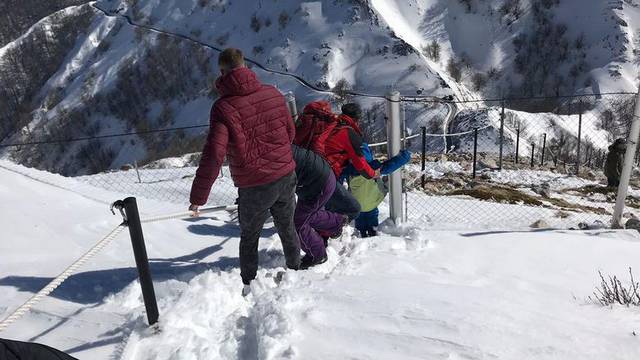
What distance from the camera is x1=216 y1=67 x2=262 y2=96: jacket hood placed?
9.05 feet

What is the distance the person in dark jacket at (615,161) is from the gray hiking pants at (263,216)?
35.8 ft

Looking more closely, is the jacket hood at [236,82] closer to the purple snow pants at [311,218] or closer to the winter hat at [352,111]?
the purple snow pants at [311,218]

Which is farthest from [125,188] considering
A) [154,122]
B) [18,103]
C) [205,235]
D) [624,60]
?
[18,103]

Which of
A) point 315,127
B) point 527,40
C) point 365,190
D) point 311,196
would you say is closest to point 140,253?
point 311,196

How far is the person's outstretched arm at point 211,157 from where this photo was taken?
2670 millimetres

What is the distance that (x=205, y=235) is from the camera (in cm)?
448

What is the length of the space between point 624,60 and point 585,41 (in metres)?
4.99

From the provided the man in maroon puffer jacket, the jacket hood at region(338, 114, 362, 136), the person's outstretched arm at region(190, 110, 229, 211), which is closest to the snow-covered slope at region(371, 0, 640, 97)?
the jacket hood at region(338, 114, 362, 136)

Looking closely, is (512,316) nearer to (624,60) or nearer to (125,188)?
(125,188)

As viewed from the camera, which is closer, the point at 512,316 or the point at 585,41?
the point at 512,316

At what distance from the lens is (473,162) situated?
1502 cm

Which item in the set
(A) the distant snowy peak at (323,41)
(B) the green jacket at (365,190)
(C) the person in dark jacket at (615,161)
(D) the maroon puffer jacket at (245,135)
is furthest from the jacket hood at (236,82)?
(A) the distant snowy peak at (323,41)

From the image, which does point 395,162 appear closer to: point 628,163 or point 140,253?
point 140,253

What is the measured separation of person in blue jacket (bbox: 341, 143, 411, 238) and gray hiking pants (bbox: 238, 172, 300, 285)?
1099 mm
